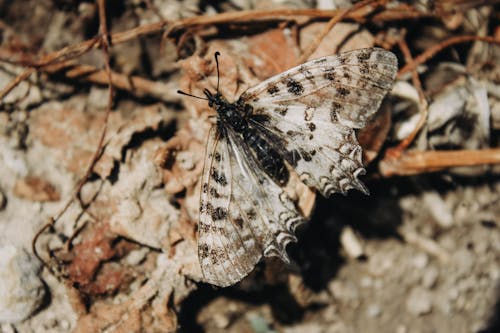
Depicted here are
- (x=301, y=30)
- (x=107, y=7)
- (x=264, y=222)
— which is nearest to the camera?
(x=264, y=222)

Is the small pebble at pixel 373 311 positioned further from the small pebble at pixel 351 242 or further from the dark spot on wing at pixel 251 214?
the dark spot on wing at pixel 251 214

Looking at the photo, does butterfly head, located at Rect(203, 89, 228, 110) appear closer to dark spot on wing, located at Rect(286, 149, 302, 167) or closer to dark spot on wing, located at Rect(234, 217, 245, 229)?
dark spot on wing, located at Rect(286, 149, 302, 167)

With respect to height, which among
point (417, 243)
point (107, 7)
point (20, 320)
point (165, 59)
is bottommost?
point (417, 243)

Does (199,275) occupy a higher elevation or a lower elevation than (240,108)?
lower

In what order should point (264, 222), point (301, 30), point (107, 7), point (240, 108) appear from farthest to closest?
point (107, 7) < point (301, 30) < point (240, 108) < point (264, 222)

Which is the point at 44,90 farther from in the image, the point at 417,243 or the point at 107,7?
the point at 417,243

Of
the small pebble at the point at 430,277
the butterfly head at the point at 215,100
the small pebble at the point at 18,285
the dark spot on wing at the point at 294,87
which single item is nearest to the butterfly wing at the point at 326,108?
the dark spot on wing at the point at 294,87

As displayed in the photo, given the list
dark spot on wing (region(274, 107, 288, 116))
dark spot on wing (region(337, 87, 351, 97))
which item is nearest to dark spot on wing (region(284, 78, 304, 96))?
dark spot on wing (region(274, 107, 288, 116))

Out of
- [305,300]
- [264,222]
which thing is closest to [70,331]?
[264,222]
